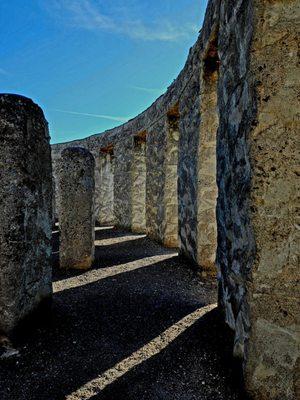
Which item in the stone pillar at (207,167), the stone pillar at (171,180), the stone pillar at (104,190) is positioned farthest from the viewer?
the stone pillar at (104,190)

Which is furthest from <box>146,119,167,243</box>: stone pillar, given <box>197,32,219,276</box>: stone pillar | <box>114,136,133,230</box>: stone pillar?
<box>197,32,219,276</box>: stone pillar

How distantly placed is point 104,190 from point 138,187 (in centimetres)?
256

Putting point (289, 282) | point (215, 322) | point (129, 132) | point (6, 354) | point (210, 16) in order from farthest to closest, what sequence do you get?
point (129, 132), point (210, 16), point (215, 322), point (6, 354), point (289, 282)

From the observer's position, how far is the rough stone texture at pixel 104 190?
1031 cm

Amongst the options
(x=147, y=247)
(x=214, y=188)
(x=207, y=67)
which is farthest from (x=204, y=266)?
(x=207, y=67)

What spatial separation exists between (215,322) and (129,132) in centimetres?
672

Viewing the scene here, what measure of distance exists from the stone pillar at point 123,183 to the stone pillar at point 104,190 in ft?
4.41

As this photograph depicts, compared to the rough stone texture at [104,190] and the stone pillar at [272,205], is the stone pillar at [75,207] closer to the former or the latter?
the stone pillar at [272,205]

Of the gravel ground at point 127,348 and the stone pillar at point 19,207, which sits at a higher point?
the stone pillar at point 19,207

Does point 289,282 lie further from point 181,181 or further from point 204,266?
point 181,181

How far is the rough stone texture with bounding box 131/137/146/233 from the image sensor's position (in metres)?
7.97

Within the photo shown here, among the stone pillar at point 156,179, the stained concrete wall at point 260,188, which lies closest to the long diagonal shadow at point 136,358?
the stained concrete wall at point 260,188

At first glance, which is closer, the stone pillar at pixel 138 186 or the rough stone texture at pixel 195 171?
the rough stone texture at pixel 195 171

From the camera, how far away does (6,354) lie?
192 centimetres
